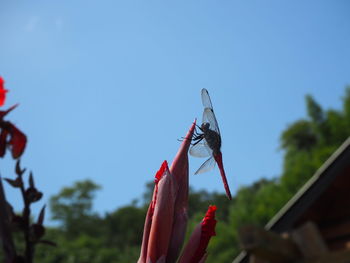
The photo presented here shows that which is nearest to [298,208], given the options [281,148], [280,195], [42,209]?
[42,209]

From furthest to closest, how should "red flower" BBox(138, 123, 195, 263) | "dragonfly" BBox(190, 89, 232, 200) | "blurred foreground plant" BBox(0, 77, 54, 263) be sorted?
1. "dragonfly" BBox(190, 89, 232, 200)
2. "red flower" BBox(138, 123, 195, 263)
3. "blurred foreground plant" BBox(0, 77, 54, 263)

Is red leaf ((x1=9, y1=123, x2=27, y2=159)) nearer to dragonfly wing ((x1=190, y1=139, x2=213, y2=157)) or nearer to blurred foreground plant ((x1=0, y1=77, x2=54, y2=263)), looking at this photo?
blurred foreground plant ((x1=0, y1=77, x2=54, y2=263))

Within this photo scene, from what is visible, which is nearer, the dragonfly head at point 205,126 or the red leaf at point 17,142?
the red leaf at point 17,142

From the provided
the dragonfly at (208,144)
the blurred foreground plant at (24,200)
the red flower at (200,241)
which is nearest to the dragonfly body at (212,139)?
the dragonfly at (208,144)

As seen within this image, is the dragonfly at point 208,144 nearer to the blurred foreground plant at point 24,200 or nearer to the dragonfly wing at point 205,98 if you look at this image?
the dragonfly wing at point 205,98

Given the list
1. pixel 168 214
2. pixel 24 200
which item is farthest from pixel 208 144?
pixel 24 200

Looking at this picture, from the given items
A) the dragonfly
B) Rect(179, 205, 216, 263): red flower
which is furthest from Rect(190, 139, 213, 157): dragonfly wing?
Rect(179, 205, 216, 263): red flower
